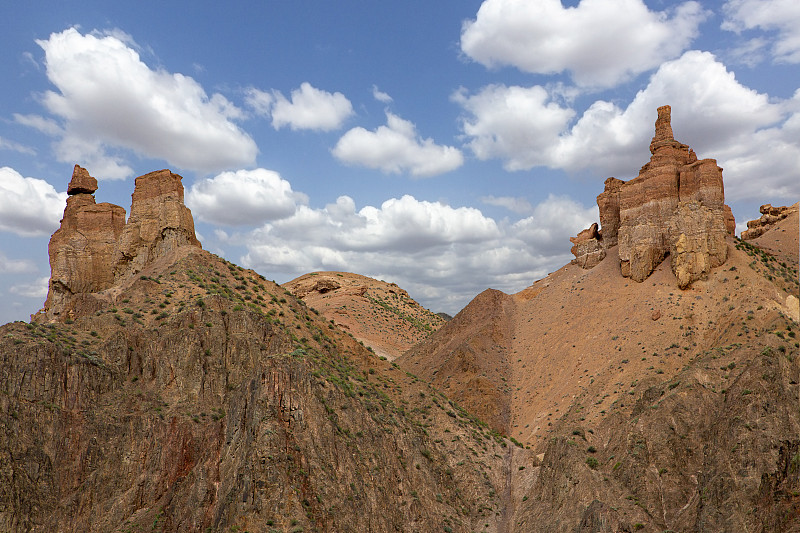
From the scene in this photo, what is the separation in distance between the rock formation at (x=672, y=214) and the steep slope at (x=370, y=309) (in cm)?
3751

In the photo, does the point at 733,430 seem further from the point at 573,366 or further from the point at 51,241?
the point at 51,241

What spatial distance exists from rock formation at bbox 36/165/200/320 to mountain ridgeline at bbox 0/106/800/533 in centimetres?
19

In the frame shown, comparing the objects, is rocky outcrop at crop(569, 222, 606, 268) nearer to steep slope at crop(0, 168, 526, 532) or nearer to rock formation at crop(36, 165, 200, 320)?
steep slope at crop(0, 168, 526, 532)

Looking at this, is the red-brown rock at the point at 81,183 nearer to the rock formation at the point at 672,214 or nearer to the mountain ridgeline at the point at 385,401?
the mountain ridgeline at the point at 385,401

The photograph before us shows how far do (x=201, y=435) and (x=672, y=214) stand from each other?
54.0m

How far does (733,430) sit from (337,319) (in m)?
70.1

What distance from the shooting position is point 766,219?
89.9 m

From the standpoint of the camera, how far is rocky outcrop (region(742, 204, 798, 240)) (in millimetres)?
87494

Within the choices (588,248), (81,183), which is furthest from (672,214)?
(81,183)

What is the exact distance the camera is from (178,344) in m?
37.7

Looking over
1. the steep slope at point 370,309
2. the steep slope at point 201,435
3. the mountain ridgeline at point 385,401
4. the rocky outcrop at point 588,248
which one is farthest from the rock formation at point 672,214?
the steep slope at point 370,309

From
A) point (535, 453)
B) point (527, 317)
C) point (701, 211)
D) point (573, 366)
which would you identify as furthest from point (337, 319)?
point (701, 211)

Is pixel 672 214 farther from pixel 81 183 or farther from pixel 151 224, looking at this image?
pixel 81 183

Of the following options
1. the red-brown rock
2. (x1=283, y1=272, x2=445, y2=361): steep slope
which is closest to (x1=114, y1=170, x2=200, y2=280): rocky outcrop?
the red-brown rock
